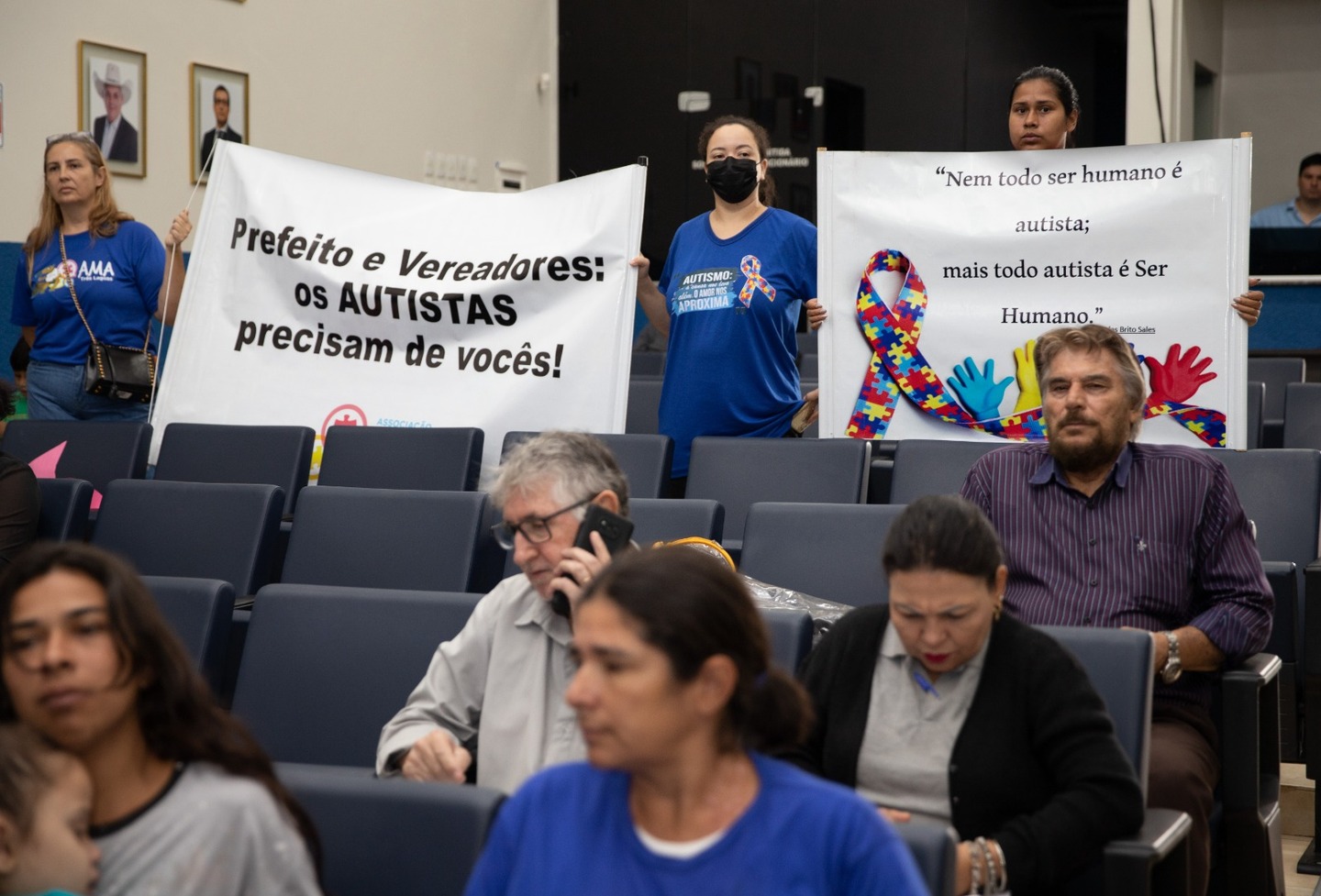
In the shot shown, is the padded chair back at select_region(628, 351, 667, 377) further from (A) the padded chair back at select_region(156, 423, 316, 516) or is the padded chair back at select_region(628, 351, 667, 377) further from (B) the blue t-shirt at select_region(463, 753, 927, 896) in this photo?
(B) the blue t-shirt at select_region(463, 753, 927, 896)

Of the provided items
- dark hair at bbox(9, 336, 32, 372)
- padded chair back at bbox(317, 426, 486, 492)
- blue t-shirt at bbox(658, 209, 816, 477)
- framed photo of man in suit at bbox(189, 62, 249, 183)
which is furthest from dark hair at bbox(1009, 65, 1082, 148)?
framed photo of man in suit at bbox(189, 62, 249, 183)

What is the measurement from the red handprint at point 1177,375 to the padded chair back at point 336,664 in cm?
224

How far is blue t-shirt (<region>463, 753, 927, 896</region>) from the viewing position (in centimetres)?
136

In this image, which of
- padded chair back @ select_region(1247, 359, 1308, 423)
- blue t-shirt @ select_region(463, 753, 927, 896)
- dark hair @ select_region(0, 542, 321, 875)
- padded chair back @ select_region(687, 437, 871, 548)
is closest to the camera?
blue t-shirt @ select_region(463, 753, 927, 896)

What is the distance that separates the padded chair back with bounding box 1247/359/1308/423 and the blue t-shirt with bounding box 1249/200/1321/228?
109 inches

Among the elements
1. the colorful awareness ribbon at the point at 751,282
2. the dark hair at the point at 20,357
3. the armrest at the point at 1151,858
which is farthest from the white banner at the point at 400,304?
the armrest at the point at 1151,858

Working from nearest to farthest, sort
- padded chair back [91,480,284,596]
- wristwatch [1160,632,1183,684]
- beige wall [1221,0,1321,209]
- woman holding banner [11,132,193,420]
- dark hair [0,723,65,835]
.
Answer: dark hair [0,723,65,835]
wristwatch [1160,632,1183,684]
padded chair back [91,480,284,596]
woman holding banner [11,132,193,420]
beige wall [1221,0,1321,209]

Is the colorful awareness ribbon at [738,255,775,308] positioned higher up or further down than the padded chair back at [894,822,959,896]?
higher up

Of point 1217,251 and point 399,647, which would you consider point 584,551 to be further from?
point 1217,251

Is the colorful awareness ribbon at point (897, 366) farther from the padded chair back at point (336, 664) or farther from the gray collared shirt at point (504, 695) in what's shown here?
the gray collared shirt at point (504, 695)

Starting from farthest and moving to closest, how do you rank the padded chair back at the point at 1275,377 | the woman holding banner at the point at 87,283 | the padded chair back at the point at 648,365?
the padded chair back at the point at 648,365, the padded chair back at the point at 1275,377, the woman holding banner at the point at 87,283

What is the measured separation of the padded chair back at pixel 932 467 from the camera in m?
3.87

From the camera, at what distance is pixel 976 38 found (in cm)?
934

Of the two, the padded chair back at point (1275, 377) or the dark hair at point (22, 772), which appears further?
the padded chair back at point (1275, 377)
